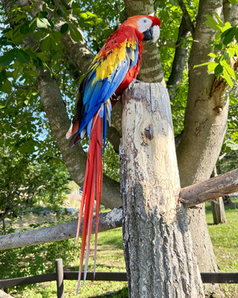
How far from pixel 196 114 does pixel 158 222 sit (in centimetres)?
176

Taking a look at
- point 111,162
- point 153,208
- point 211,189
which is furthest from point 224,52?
point 111,162

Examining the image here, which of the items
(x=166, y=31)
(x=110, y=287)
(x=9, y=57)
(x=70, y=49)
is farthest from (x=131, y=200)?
(x=166, y=31)

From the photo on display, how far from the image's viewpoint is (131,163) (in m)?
1.14

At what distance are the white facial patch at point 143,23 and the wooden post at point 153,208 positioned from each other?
86cm

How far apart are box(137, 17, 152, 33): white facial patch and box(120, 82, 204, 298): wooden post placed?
2.82 feet

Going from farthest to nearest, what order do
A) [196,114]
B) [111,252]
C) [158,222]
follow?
[111,252] < [196,114] < [158,222]

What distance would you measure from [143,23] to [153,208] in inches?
56.1

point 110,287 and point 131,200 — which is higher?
point 131,200

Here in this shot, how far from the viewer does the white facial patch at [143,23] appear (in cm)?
188

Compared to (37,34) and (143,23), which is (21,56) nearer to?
(37,34)

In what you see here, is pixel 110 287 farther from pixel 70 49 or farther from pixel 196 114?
pixel 70 49

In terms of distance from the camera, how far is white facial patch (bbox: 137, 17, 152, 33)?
6.17ft

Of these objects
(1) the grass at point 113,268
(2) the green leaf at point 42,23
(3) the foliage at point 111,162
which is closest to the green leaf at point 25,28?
(2) the green leaf at point 42,23

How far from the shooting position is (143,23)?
1.89 m
